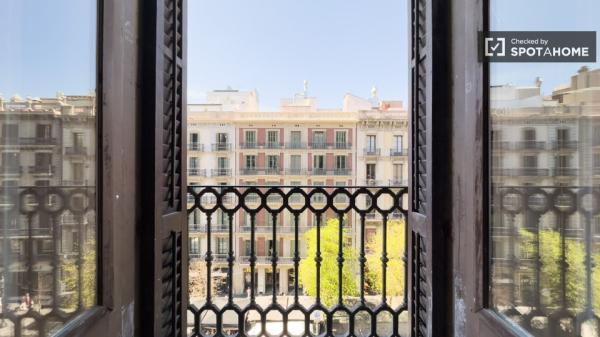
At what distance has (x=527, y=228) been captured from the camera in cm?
125

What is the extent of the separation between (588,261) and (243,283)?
478 inches

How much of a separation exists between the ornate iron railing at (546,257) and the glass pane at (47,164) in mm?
1489

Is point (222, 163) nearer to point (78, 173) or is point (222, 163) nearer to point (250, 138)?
point (250, 138)

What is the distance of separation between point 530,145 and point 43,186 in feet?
5.13

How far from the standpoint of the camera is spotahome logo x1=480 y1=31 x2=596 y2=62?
0.99 meters

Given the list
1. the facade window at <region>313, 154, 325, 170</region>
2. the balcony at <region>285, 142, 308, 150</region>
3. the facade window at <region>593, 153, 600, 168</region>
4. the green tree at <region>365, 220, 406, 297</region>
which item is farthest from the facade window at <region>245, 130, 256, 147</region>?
the facade window at <region>593, 153, 600, 168</region>

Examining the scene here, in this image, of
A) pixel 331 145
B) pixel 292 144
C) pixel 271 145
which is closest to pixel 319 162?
pixel 331 145

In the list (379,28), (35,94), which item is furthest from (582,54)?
(379,28)

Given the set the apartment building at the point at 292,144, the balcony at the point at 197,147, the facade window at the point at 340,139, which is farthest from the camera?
the facade window at the point at 340,139

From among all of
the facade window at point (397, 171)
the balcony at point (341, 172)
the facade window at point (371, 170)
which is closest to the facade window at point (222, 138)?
the balcony at point (341, 172)

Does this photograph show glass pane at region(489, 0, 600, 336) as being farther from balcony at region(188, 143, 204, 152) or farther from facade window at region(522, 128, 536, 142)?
balcony at region(188, 143, 204, 152)

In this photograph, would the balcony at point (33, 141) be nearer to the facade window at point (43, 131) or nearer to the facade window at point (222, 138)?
the facade window at point (43, 131)

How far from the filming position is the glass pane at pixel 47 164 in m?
0.97

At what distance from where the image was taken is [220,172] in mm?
13203
